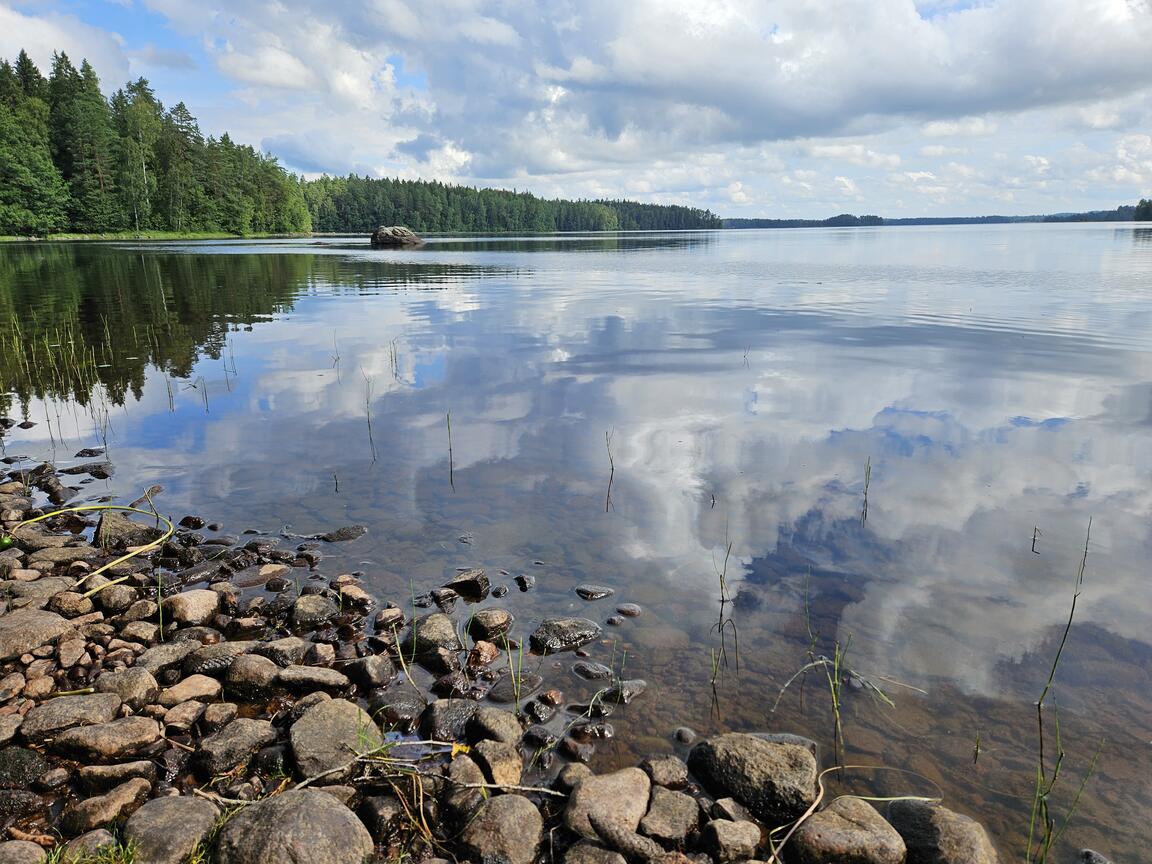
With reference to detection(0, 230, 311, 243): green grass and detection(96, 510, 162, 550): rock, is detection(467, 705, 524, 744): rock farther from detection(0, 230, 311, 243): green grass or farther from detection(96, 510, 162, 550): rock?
detection(0, 230, 311, 243): green grass

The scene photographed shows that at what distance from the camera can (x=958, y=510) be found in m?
10.9

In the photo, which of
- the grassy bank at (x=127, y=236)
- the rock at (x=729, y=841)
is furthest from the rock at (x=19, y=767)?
the grassy bank at (x=127, y=236)

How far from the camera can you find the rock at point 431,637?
23.7 ft

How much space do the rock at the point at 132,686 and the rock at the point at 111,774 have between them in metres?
0.84

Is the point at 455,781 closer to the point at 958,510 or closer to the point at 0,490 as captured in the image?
the point at 958,510

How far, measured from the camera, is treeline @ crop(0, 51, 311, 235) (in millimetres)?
107250

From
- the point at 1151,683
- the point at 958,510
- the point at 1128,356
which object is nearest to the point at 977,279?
the point at 1128,356

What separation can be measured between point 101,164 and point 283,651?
13990cm

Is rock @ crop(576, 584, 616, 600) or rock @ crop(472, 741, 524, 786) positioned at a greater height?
rock @ crop(472, 741, 524, 786)

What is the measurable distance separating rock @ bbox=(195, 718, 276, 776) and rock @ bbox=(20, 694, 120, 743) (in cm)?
99

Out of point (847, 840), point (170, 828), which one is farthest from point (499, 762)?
point (847, 840)

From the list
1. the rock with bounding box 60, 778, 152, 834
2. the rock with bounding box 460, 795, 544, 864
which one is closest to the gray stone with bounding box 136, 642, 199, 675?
the rock with bounding box 60, 778, 152, 834

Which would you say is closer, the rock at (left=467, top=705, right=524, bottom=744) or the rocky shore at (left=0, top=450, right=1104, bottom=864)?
the rocky shore at (left=0, top=450, right=1104, bottom=864)

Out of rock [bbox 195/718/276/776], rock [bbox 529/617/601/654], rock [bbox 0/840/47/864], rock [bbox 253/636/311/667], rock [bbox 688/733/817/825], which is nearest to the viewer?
rock [bbox 0/840/47/864]
